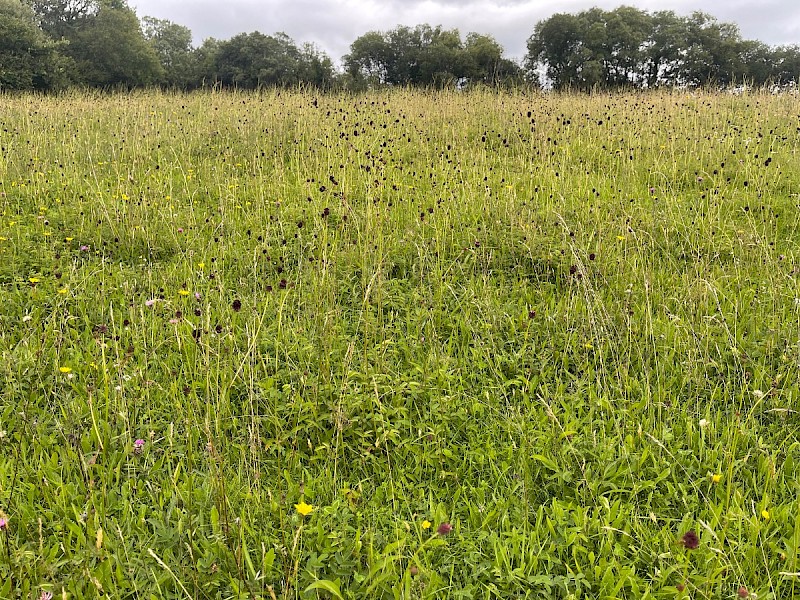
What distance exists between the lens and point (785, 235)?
4145 millimetres

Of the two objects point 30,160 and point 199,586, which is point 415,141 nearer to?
point 30,160

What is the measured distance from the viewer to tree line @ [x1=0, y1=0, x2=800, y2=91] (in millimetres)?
28109

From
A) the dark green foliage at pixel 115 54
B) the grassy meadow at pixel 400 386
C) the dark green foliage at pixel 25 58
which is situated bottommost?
the grassy meadow at pixel 400 386

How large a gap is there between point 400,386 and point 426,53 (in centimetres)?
3082

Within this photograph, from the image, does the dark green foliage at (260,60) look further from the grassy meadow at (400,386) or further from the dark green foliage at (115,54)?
the grassy meadow at (400,386)

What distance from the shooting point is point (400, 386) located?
237cm

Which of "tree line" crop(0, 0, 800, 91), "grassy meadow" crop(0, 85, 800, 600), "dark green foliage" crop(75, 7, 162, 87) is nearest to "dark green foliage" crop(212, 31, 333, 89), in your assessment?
"tree line" crop(0, 0, 800, 91)

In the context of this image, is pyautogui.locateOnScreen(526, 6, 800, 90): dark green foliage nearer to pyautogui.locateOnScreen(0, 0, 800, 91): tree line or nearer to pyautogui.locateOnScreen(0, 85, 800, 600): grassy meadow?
pyautogui.locateOnScreen(0, 0, 800, 91): tree line

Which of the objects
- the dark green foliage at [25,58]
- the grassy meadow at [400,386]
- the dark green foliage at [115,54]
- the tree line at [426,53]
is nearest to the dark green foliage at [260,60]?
the tree line at [426,53]

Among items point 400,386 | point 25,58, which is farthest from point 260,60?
point 400,386

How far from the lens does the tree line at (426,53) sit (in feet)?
92.2

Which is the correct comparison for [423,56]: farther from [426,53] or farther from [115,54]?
[115,54]

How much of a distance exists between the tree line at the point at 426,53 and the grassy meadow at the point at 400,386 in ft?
78.8

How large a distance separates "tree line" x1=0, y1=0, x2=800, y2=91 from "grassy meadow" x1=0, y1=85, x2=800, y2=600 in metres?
24.0
